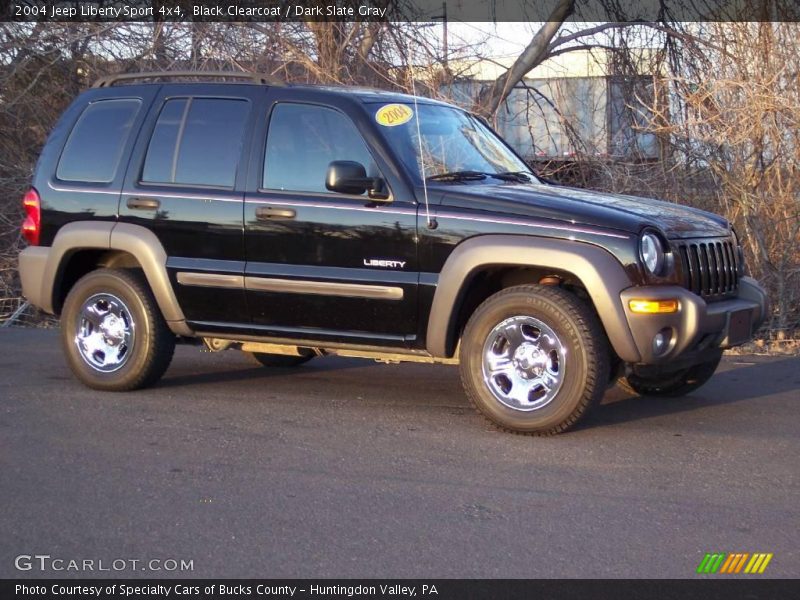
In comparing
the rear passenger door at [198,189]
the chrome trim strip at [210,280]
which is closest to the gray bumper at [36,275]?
the rear passenger door at [198,189]

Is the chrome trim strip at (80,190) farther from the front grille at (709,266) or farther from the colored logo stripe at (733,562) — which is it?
the colored logo stripe at (733,562)

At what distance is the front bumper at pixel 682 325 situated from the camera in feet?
20.1

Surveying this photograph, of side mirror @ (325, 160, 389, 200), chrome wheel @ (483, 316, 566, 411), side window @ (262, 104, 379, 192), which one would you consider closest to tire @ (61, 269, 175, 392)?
side window @ (262, 104, 379, 192)

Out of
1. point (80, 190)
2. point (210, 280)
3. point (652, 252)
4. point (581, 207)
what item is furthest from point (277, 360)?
point (652, 252)

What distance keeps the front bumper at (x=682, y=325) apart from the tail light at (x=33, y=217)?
13.3 ft

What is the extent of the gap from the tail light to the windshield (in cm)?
252

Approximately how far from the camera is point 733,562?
4461 millimetres

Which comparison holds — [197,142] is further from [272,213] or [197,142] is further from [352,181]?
[352,181]

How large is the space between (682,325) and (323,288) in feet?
6.89

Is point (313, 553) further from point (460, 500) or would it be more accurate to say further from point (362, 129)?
point (362, 129)

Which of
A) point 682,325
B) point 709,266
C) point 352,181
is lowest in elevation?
point 682,325

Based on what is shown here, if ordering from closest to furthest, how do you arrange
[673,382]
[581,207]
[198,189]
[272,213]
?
[581,207] < [272,213] < [198,189] < [673,382]
